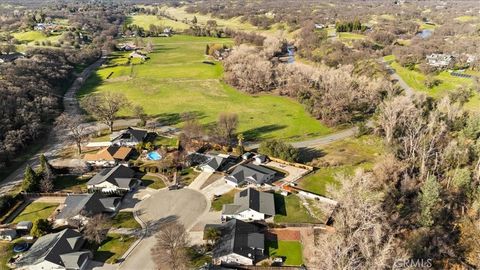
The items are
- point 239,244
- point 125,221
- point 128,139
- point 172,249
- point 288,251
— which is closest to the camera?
point 172,249

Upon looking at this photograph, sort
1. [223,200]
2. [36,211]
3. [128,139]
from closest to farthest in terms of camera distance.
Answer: [36,211], [223,200], [128,139]

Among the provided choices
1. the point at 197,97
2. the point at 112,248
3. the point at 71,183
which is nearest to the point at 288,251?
the point at 112,248

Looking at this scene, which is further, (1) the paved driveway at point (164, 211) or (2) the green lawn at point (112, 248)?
(1) the paved driveway at point (164, 211)

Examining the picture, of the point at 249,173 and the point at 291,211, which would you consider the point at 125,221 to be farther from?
the point at 291,211

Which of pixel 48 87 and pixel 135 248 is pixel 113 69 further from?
pixel 135 248

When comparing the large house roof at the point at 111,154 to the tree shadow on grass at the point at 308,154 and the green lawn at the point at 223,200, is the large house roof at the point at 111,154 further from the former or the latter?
the tree shadow on grass at the point at 308,154

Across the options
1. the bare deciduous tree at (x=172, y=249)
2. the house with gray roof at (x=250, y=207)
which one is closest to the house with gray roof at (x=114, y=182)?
the house with gray roof at (x=250, y=207)
